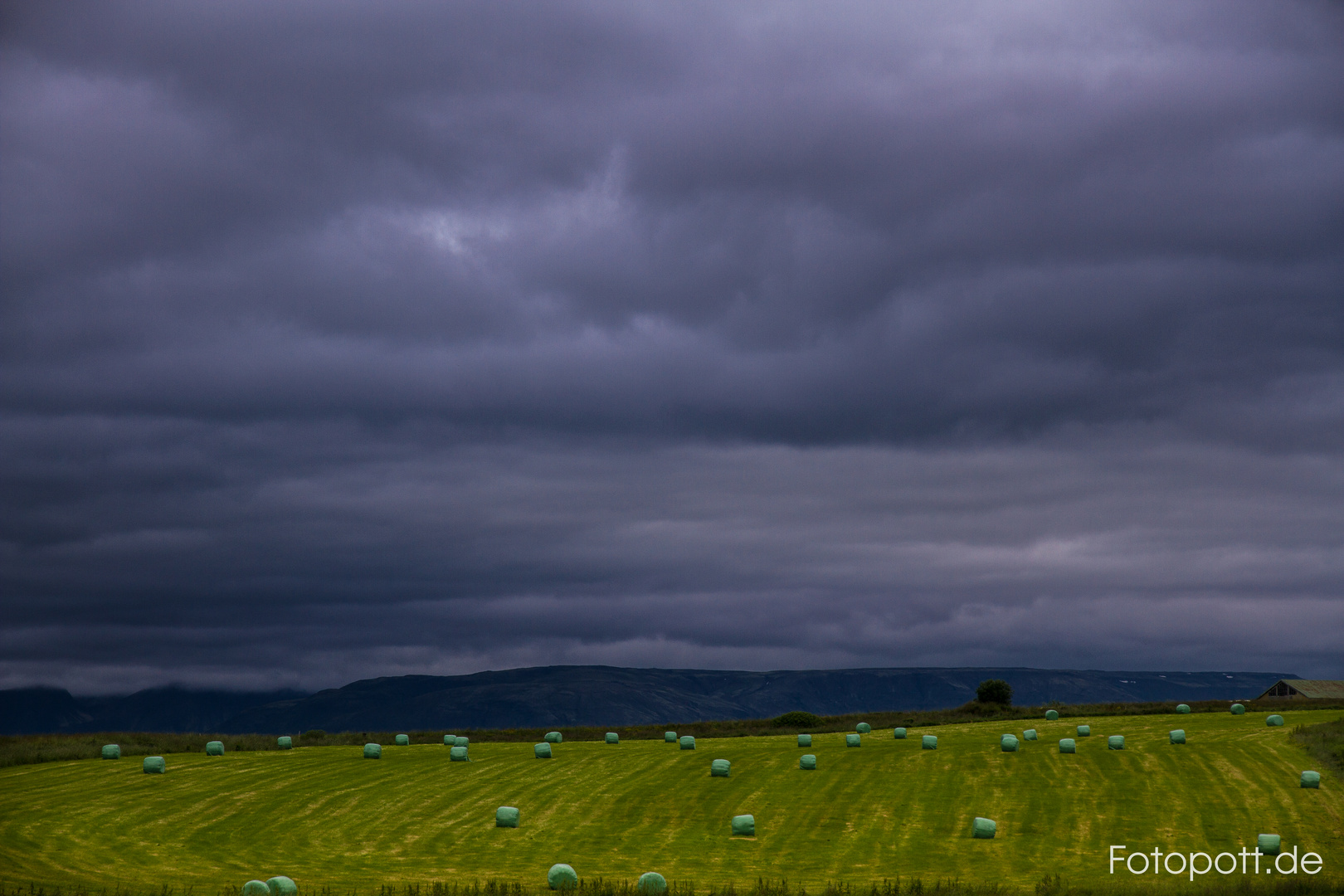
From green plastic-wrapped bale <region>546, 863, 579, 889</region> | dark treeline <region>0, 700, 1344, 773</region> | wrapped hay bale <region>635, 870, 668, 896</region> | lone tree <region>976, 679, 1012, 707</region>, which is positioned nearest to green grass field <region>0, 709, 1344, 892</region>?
green plastic-wrapped bale <region>546, 863, 579, 889</region>

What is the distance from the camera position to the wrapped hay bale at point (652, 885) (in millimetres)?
38562

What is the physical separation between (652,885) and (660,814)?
18.7 m

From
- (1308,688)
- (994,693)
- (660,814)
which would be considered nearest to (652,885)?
(660,814)

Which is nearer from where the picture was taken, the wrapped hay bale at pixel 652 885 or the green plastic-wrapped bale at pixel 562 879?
the wrapped hay bale at pixel 652 885

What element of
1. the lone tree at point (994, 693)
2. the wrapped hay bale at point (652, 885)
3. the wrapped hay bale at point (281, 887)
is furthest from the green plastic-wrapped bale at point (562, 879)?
the lone tree at point (994, 693)

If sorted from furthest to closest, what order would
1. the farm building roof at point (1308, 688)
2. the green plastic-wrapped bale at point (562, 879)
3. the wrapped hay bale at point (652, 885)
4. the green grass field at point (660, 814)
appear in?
the farm building roof at point (1308, 688) → the green grass field at point (660, 814) → the green plastic-wrapped bale at point (562, 879) → the wrapped hay bale at point (652, 885)

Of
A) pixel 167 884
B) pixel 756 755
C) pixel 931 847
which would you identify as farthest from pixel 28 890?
pixel 756 755

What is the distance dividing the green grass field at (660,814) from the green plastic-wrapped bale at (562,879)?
243 centimetres

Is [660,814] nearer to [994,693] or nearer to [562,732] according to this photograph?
[562,732]

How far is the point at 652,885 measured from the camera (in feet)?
127

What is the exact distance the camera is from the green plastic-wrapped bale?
132 ft

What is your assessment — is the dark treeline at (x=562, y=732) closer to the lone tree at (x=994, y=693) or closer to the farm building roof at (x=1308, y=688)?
the lone tree at (x=994, y=693)

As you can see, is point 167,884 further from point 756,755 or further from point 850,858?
point 756,755

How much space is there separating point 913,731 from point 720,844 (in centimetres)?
4565
